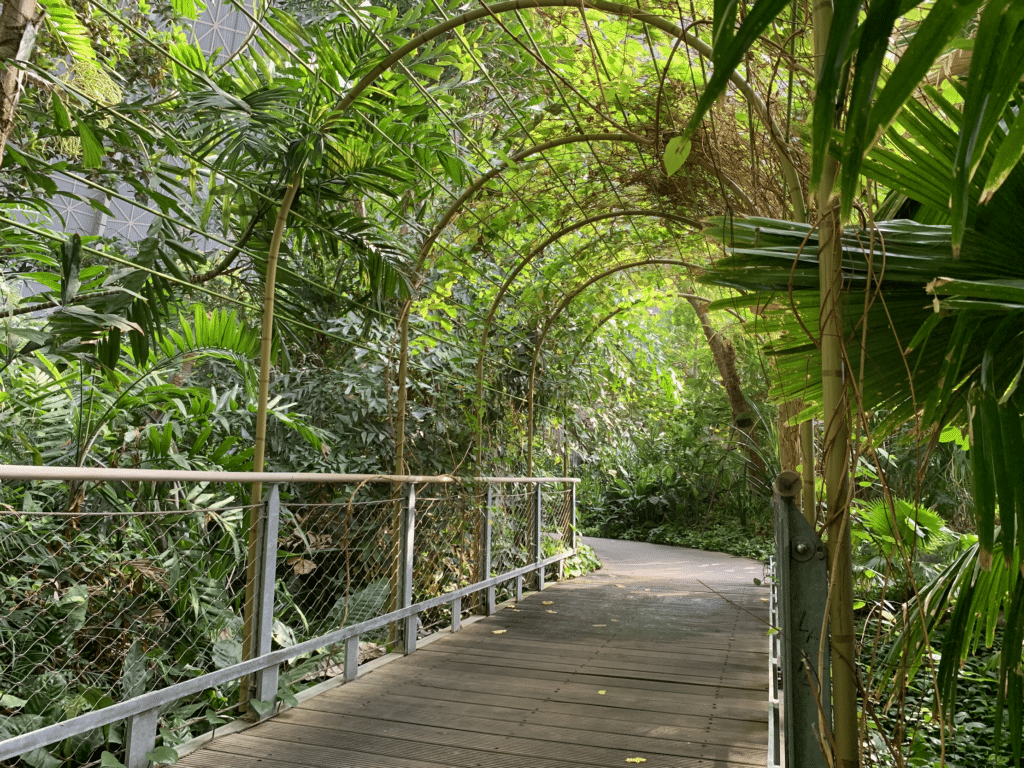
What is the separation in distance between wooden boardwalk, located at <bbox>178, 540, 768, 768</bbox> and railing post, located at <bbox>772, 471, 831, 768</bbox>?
1.57m

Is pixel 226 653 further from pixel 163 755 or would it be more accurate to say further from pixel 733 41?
pixel 733 41

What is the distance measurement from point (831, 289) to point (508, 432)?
505cm

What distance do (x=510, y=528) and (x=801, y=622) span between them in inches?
178

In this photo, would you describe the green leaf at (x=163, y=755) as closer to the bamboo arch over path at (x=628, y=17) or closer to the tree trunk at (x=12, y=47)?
the tree trunk at (x=12, y=47)

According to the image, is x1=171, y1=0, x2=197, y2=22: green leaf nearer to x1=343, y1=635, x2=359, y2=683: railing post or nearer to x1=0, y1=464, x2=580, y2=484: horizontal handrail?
x1=0, y1=464, x2=580, y2=484: horizontal handrail

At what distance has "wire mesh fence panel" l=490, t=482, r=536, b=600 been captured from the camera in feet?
17.5

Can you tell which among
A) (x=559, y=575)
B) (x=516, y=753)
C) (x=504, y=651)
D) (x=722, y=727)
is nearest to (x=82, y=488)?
(x=516, y=753)

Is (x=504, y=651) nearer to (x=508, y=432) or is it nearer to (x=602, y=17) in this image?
(x=508, y=432)

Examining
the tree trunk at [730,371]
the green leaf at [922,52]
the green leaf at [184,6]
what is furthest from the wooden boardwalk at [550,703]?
the tree trunk at [730,371]

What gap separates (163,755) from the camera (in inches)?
92.4

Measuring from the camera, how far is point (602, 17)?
3.11 meters

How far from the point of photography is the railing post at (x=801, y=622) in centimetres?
114

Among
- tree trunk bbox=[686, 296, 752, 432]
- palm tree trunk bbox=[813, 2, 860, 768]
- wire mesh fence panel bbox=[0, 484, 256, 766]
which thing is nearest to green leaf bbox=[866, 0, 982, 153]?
palm tree trunk bbox=[813, 2, 860, 768]

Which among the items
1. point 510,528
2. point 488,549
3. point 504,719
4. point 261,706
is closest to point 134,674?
point 261,706
